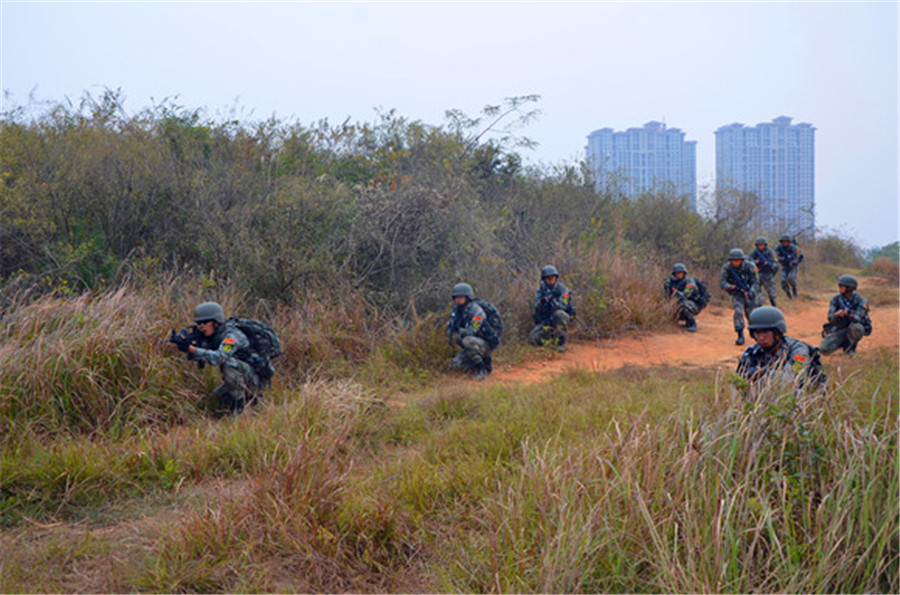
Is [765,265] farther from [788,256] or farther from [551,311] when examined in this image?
[551,311]

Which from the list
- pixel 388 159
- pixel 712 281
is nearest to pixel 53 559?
pixel 388 159

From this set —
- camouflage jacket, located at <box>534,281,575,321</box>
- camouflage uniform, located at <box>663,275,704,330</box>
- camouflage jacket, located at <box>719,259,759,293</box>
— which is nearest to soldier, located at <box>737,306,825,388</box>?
camouflage jacket, located at <box>534,281,575,321</box>

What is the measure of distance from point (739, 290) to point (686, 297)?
953 millimetres

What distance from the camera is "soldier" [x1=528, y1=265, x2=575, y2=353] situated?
10.9m

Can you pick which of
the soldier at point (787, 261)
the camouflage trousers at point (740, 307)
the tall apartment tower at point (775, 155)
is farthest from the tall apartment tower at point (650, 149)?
the camouflage trousers at point (740, 307)

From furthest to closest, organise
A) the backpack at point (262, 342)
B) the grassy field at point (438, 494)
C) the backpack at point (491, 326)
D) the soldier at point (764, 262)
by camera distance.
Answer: the soldier at point (764, 262), the backpack at point (491, 326), the backpack at point (262, 342), the grassy field at point (438, 494)

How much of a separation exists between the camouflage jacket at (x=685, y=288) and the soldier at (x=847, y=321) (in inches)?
112

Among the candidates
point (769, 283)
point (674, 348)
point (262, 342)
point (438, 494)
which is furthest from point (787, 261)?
point (438, 494)

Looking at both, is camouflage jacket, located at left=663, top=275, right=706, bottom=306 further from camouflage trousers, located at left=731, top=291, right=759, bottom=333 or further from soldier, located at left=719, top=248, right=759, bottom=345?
camouflage trousers, located at left=731, top=291, right=759, bottom=333

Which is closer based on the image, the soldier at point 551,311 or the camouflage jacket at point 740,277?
the soldier at point 551,311

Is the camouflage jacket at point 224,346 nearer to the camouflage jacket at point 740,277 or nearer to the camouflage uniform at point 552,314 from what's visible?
the camouflage uniform at point 552,314

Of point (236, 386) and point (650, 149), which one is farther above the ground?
point (650, 149)

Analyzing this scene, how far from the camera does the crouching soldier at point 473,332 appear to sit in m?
9.09

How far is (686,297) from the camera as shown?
12.9 m
